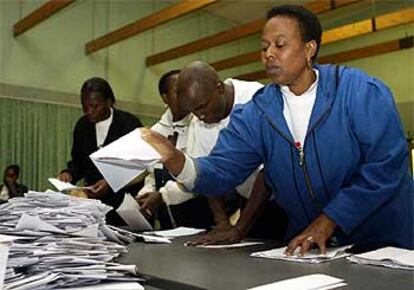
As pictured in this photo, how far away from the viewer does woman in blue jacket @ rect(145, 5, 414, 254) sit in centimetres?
117

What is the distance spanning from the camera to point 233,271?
34.7 inches

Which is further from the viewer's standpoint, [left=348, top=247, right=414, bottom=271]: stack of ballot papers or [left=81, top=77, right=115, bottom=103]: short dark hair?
[left=81, top=77, right=115, bottom=103]: short dark hair

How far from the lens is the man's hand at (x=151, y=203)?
1.93 m

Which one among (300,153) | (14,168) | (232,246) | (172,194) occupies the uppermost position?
(14,168)

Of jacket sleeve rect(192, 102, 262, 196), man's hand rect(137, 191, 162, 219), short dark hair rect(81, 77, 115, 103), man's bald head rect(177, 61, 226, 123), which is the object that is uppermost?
short dark hair rect(81, 77, 115, 103)

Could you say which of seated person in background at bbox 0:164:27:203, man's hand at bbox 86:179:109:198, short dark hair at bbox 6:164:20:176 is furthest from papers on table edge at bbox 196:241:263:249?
short dark hair at bbox 6:164:20:176

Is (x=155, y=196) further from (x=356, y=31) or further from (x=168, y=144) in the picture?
(x=356, y=31)

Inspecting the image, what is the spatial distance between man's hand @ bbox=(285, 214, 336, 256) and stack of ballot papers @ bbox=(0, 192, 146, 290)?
1.17 feet

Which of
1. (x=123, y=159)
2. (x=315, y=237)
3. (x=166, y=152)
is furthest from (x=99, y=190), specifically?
(x=315, y=237)

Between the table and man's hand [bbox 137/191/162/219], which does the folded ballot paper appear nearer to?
the table

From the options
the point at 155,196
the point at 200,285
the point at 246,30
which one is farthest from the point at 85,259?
the point at 246,30

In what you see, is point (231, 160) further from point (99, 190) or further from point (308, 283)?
point (99, 190)

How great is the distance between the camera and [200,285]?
2.50 ft

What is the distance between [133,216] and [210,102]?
1.43 ft
